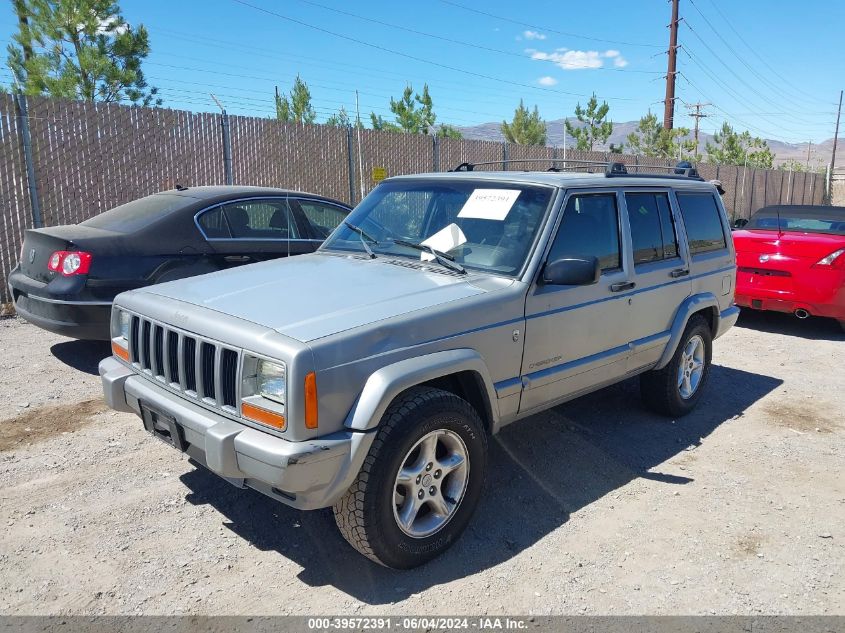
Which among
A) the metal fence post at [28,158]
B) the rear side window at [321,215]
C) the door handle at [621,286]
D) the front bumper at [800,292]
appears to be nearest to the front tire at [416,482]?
the door handle at [621,286]

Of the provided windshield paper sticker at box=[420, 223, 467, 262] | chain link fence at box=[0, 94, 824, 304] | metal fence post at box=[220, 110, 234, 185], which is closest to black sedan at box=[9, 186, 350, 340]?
chain link fence at box=[0, 94, 824, 304]

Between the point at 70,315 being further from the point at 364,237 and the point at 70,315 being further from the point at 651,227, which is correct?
the point at 651,227

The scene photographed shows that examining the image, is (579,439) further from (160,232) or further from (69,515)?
(160,232)

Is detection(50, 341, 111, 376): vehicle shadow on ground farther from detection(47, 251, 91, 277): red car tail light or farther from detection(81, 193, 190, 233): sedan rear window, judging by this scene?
detection(81, 193, 190, 233): sedan rear window

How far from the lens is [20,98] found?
28.9ft

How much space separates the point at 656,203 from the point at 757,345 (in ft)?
13.1

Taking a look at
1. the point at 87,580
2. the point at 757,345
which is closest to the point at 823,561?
the point at 87,580

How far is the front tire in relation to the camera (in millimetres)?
2871

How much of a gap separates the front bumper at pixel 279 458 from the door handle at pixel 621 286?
2.11m

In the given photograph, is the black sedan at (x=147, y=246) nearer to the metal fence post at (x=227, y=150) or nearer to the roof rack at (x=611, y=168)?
the roof rack at (x=611, y=168)

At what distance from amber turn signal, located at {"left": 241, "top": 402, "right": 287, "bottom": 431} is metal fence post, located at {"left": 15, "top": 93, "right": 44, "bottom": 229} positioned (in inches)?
312

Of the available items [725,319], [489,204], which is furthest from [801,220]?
[489,204]

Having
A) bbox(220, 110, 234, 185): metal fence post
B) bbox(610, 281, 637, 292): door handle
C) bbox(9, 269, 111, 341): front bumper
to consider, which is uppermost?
bbox(220, 110, 234, 185): metal fence post

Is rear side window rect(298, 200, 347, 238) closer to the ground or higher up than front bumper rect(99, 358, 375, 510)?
higher up
